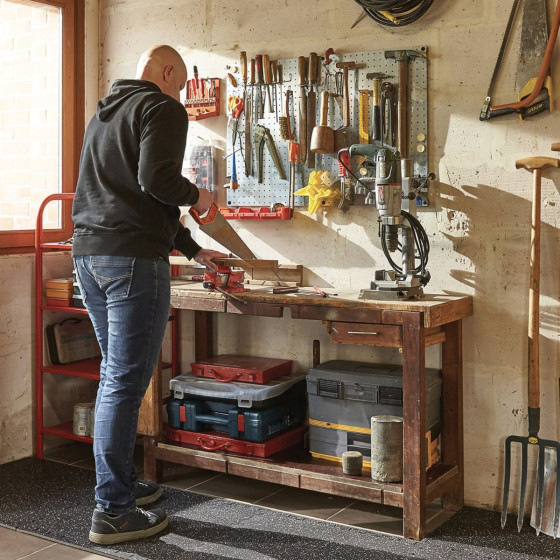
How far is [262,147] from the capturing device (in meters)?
3.82

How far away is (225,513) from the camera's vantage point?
10.8 ft

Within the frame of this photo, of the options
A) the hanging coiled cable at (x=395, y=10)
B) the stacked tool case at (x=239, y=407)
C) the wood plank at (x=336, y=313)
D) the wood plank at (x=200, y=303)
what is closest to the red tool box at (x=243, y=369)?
the stacked tool case at (x=239, y=407)

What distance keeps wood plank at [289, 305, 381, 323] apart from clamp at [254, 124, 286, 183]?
0.84 m

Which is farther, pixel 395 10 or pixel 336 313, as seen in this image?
pixel 395 10

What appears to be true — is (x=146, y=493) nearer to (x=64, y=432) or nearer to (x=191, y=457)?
(x=191, y=457)

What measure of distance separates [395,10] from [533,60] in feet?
2.05

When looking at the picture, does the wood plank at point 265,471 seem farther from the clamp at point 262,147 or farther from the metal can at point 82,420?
the clamp at point 262,147

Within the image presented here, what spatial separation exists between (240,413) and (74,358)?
3.75 ft

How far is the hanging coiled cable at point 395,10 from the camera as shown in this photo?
3.31 m

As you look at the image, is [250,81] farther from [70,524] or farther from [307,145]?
[70,524]

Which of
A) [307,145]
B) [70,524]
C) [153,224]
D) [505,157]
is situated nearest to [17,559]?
[70,524]

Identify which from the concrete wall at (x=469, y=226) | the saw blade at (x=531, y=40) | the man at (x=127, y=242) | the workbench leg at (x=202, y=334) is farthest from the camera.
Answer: the workbench leg at (x=202, y=334)

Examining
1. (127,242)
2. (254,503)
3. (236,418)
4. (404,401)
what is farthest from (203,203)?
(254,503)

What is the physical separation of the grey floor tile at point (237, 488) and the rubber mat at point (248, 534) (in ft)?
0.24
